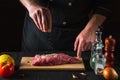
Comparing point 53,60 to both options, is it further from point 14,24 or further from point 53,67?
point 14,24

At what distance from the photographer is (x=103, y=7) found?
1630mm

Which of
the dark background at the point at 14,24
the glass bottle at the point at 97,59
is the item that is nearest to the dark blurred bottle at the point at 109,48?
the glass bottle at the point at 97,59

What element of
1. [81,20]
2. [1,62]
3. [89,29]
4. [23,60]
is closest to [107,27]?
[81,20]

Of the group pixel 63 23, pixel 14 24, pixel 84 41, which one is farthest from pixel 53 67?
pixel 14 24

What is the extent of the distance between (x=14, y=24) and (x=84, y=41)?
3.73ft

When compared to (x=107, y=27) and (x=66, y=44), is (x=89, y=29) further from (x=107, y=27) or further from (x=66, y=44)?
(x=107, y=27)

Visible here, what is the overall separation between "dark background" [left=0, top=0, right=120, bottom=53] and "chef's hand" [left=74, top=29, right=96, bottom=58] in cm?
97

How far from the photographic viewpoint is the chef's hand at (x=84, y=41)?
136 centimetres

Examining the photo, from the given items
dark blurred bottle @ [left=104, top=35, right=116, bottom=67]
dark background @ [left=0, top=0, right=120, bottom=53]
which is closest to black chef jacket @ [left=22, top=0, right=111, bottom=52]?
dark blurred bottle @ [left=104, top=35, right=116, bottom=67]

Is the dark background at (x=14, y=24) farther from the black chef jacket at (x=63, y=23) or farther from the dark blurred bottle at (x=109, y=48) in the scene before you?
the dark blurred bottle at (x=109, y=48)

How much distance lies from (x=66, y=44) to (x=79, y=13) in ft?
0.60

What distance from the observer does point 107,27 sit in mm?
2383

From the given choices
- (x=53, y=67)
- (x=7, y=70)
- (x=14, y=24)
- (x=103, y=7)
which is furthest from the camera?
(x=14, y=24)

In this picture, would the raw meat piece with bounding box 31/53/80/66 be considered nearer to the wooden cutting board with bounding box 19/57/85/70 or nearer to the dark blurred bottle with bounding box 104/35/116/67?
the wooden cutting board with bounding box 19/57/85/70
